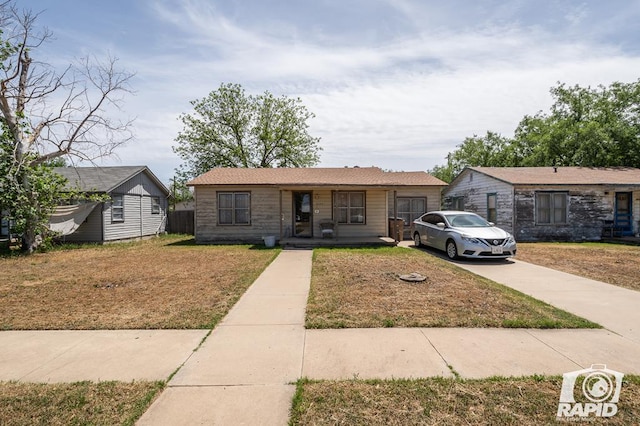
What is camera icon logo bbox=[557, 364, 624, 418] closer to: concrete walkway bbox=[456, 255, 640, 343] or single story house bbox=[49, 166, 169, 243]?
concrete walkway bbox=[456, 255, 640, 343]

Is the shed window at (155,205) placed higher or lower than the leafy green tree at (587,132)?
lower

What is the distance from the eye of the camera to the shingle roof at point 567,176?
51.6 ft

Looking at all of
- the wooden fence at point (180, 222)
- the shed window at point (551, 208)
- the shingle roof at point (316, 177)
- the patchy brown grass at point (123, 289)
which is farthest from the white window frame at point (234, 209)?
the shed window at point (551, 208)

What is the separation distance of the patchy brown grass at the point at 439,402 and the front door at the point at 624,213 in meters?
18.0

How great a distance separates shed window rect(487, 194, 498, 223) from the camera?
16750 millimetres

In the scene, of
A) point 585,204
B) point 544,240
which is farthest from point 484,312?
point 585,204

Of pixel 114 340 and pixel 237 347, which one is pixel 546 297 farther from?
pixel 114 340

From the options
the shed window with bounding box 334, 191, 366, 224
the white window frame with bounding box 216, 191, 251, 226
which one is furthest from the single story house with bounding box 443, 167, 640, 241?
the white window frame with bounding box 216, 191, 251, 226

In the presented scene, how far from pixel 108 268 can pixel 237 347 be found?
7536 mm

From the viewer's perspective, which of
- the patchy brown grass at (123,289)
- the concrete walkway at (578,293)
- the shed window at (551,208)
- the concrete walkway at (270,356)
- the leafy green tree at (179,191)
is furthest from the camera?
the leafy green tree at (179,191)

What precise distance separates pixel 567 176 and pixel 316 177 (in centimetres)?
1345

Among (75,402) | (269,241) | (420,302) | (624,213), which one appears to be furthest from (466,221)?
(624,213)

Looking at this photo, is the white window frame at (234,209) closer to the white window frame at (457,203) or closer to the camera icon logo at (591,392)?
the white window frame at (457,203)

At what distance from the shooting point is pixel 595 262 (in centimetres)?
976
